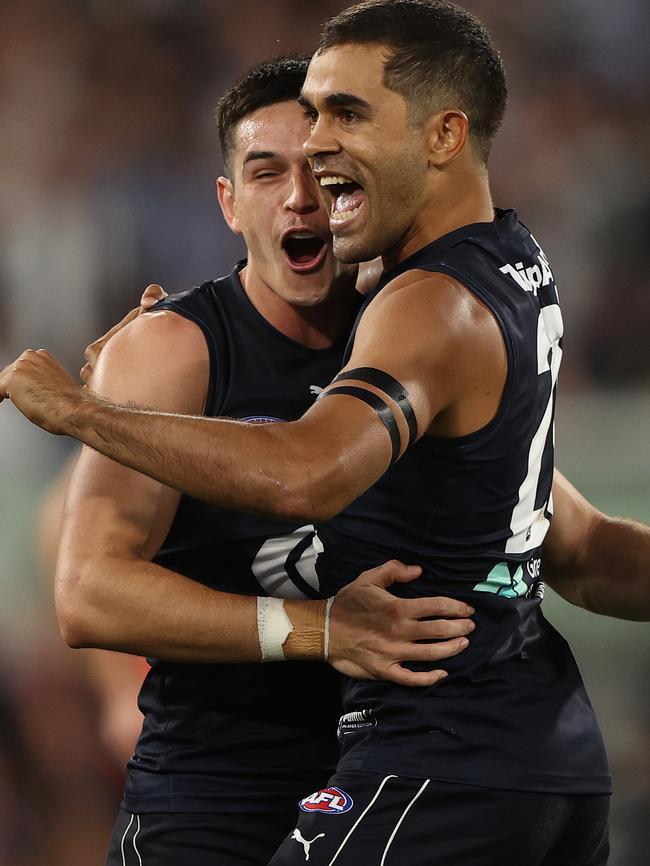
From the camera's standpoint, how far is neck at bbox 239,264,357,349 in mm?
2590

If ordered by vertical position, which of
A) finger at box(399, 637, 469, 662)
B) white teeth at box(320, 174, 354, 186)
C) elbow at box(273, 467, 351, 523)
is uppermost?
white teeth at box(320, 174, 354, 186)

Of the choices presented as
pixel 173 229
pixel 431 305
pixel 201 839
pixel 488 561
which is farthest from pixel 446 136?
pixel 173 229

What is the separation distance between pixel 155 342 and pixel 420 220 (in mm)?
604

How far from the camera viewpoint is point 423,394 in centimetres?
178

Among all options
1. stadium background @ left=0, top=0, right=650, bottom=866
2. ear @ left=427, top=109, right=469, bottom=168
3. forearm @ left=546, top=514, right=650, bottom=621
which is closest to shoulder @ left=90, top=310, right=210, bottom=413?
ear @ left=427, top=109, right=469, bottom=168

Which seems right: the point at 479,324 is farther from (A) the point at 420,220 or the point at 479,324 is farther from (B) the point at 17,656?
(B) the point at 17,656

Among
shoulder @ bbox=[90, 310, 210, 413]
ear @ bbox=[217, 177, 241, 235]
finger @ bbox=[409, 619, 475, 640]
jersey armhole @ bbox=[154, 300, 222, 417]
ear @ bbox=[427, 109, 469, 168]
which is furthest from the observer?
ear @ bbox=[217, 177, 241, 235]

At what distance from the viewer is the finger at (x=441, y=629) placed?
1955 millimetres

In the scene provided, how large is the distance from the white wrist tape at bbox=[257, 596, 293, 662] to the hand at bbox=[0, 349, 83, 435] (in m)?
0.56

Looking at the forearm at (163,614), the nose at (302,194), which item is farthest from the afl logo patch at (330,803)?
the nose at (302,194)

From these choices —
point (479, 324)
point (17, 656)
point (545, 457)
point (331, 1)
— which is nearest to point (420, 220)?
point (479, 324)

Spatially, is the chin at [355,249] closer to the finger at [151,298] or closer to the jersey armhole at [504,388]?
the jersey armhole at [504,388]

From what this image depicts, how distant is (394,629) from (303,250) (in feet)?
3.37

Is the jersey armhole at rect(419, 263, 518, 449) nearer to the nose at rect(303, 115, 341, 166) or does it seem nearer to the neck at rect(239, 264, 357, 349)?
the nose at rect(303, 115, 341, 166)
